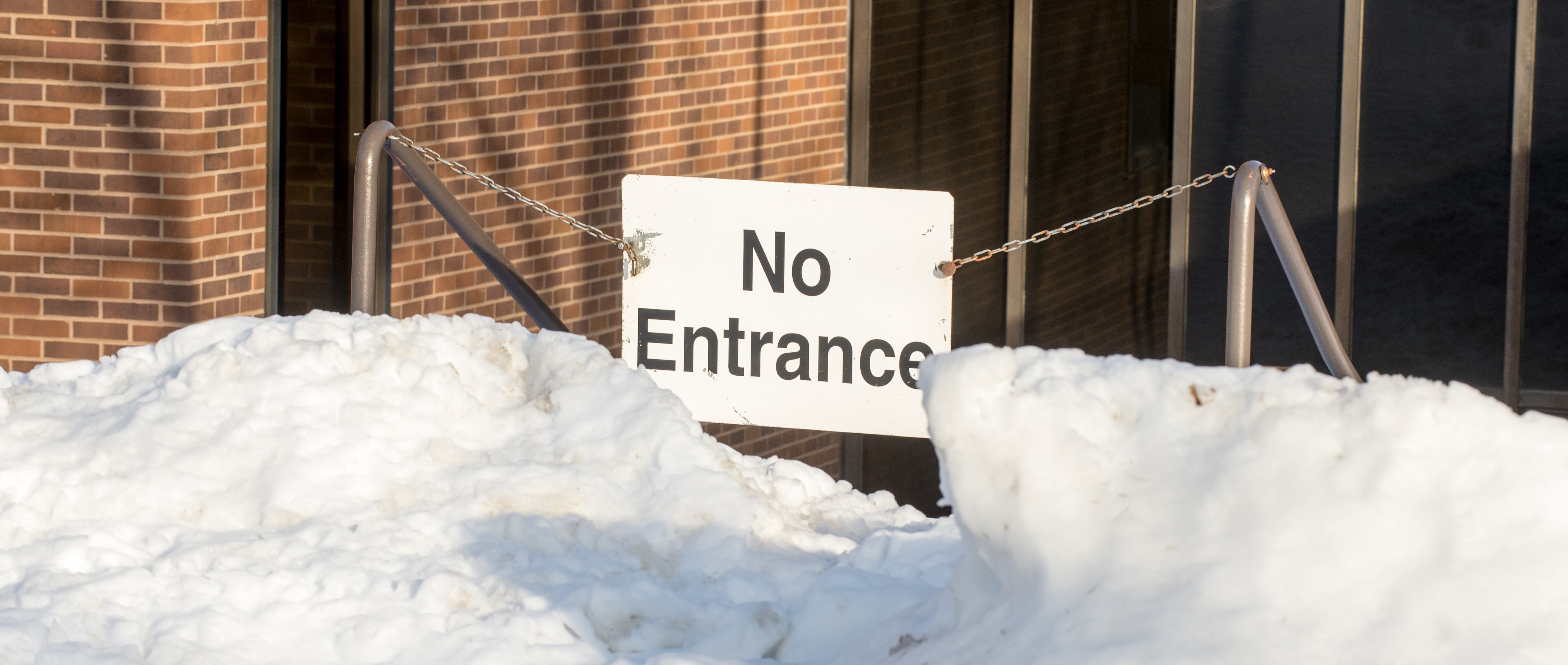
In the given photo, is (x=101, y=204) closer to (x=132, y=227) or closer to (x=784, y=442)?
(x=132, y=227)

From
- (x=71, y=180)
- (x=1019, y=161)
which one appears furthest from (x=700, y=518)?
(x=1019, y=161)

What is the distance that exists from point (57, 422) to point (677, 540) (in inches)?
54.6

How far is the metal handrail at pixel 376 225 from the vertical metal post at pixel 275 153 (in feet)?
3.64

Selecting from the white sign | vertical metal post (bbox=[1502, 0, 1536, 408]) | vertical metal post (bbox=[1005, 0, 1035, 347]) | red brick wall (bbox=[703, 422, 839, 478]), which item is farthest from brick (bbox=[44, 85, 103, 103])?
vertical metal post (bbox=[1502, 0, 1536, 408])

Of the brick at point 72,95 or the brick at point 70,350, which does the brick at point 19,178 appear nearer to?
the brick at point 72,95

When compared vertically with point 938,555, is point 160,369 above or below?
above

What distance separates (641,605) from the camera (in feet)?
10.9

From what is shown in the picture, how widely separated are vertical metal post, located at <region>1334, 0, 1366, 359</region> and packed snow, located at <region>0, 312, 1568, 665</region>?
3.62m

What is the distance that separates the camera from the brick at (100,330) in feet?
18.7

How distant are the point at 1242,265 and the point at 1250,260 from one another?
0.12 ft

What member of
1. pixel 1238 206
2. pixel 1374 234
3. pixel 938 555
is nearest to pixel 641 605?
pixel 938 555

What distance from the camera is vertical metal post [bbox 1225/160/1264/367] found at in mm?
4426

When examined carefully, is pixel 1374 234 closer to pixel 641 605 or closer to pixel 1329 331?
pixel 1329 331

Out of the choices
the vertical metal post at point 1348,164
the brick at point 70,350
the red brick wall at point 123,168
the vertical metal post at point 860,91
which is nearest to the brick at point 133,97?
the red brick wall at point 123,168
